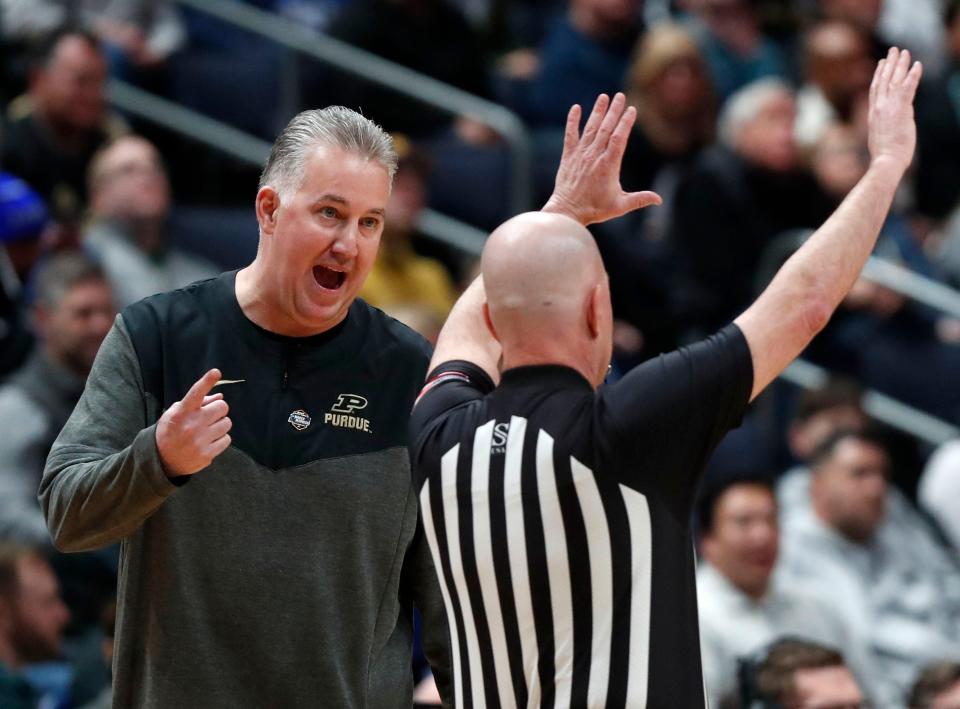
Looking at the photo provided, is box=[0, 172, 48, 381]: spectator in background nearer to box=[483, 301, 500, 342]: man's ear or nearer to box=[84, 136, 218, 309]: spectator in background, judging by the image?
box=[84, 136, 218, 309]: spectator in background

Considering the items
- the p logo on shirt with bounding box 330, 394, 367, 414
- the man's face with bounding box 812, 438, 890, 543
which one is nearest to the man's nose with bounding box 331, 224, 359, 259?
the p logo on shirt with bounding box 330, 394, 367, 414

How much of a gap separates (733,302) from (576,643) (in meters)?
5.44

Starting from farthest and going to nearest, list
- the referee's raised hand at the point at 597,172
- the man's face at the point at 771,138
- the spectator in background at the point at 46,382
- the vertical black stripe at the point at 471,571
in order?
the man's face at the point at 771,138 → the spectator in background at the point at 46,382 → the referee's raised hand at the point at 597,172 → the vertical black stripe at the point at 471,571

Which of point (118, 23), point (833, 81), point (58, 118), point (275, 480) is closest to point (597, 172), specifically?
point (275, 480)

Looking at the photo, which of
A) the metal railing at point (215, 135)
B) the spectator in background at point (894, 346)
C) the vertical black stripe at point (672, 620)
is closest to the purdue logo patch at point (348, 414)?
the vertical black stripe at point (672, 620)

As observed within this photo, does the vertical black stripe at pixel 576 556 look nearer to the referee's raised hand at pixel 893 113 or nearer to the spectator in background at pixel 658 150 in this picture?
the referee's raised hand at pixel 893 113

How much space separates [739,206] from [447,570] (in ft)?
17.8

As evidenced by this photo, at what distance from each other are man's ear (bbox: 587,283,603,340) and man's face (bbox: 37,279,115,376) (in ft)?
11.7

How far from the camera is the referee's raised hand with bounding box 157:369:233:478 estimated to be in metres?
3.00

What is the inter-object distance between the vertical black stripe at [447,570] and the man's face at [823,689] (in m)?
2.24

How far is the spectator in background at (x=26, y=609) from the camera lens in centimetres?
540

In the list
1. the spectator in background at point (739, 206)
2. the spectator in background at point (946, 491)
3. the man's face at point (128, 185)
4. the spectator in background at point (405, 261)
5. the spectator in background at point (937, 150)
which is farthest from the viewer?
the spectator in background at point (937, 150)

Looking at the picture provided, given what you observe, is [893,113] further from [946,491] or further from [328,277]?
[946,491]

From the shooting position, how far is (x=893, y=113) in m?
3.22
